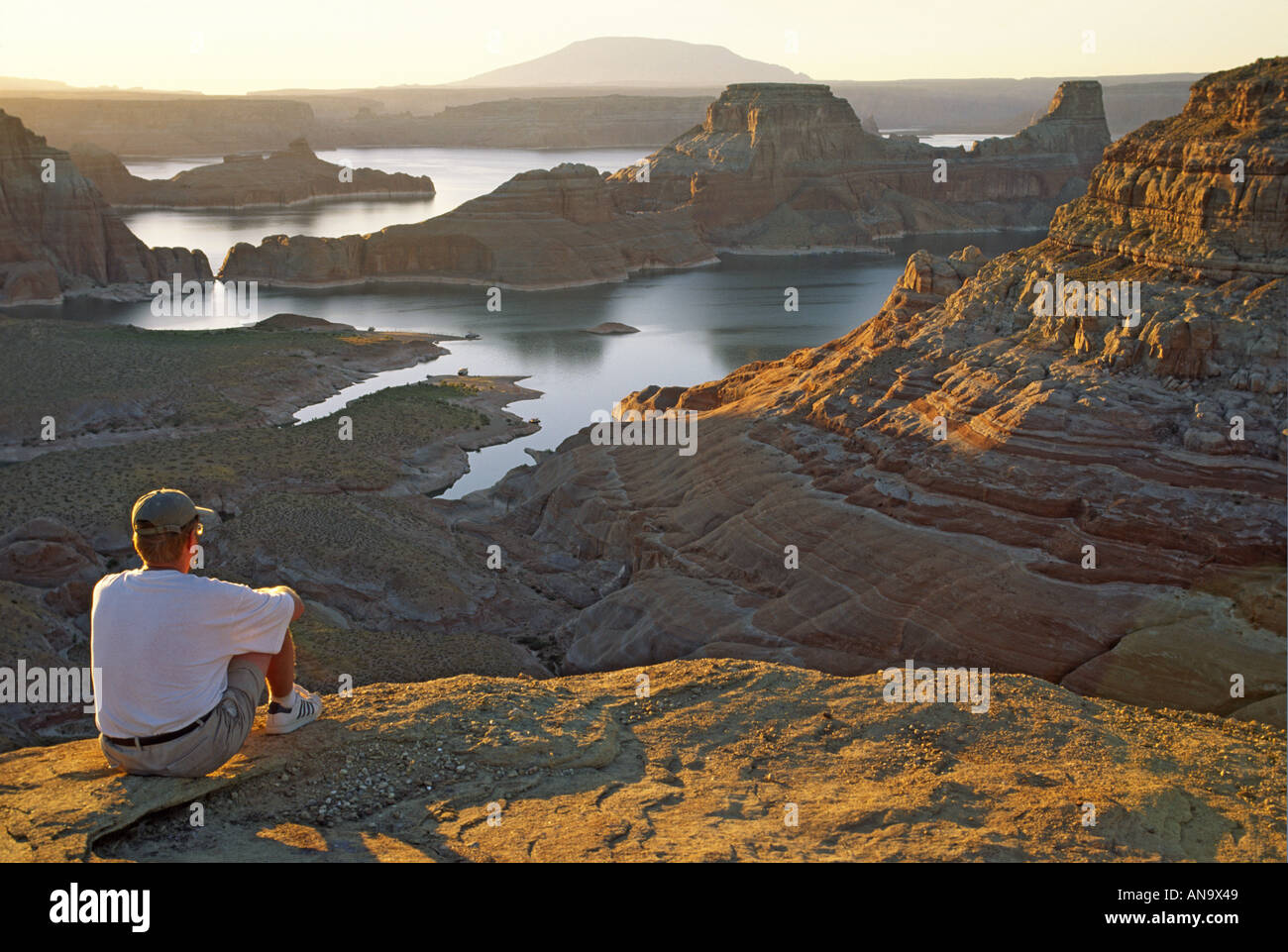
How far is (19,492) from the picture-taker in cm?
3481

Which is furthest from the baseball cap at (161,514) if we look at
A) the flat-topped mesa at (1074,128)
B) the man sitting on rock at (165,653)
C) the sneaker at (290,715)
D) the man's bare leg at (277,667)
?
the flat-topped mesa at (1074,128)

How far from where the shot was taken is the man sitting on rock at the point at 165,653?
7973 millimetres

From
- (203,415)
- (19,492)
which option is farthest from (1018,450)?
(203,415)

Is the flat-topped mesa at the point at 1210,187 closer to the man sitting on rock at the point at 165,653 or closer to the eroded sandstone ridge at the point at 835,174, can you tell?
the man sitting on rock at the point at 165,653

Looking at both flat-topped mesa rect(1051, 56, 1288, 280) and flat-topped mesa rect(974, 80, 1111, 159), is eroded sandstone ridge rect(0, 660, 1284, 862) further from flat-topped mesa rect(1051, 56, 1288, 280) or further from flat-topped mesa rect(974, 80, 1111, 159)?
flat-topped mesa rect(974, 80, 1111, 159)

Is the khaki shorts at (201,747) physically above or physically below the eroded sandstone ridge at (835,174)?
below

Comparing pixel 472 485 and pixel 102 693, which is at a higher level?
pixel 102 693

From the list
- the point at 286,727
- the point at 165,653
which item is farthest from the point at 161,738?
the point at 286,727

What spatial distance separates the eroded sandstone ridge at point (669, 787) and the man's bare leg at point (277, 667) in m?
0.41

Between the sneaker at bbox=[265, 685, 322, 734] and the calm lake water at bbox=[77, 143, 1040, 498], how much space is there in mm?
32720

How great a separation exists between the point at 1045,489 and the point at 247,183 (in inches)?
6079

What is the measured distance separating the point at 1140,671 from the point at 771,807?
1075cm

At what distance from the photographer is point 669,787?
9.05 meters

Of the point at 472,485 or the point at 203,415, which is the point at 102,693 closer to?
the point at 472,485
